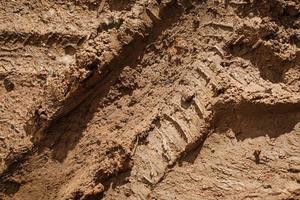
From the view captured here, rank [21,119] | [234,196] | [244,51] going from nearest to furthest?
[234,196], [244,51], [21,119]

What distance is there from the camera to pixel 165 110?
5.98 ft

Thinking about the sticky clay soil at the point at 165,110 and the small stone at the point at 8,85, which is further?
the small stone at the point at 8,85

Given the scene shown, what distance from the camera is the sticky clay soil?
5.68ft

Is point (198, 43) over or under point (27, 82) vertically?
over

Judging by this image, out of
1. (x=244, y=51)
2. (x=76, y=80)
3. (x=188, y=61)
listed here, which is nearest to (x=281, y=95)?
(x=244, y=51)

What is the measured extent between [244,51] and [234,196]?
51 cm

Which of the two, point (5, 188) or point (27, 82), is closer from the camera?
point (5, 188)

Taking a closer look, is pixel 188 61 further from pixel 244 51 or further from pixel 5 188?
pixel 5 188

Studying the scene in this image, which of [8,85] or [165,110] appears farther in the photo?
[8,85]

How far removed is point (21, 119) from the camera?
1.97 m

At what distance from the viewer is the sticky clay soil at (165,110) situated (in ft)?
5.68

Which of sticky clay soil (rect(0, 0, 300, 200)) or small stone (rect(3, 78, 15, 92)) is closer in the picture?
sticky clay soil (rect(0, 0, 300, 200))

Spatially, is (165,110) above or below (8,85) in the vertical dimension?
above

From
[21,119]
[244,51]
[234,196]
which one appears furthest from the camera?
[21,119]
